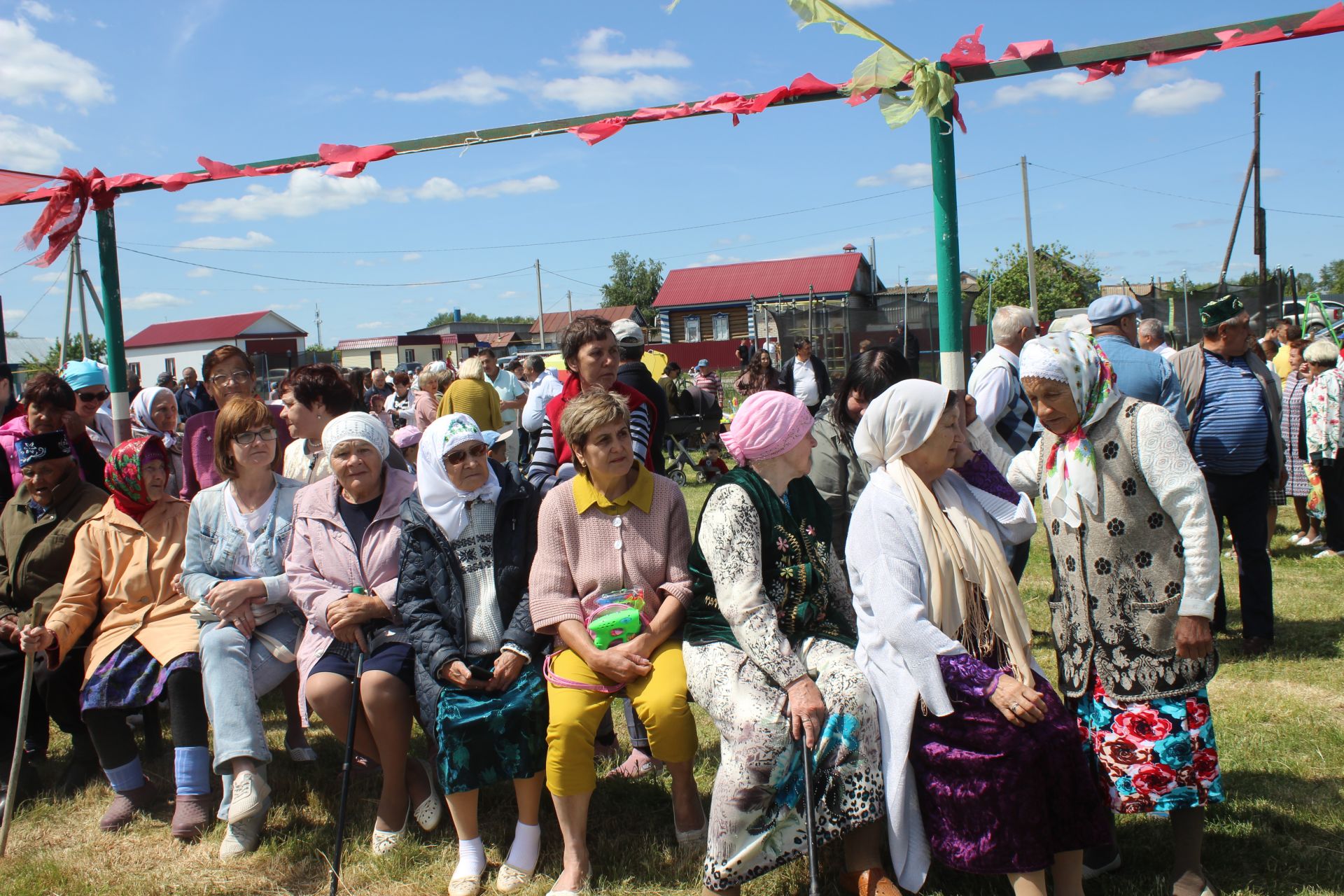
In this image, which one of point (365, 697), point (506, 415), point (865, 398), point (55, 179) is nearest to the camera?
point (365, 697)

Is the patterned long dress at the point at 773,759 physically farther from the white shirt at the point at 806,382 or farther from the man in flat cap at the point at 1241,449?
the white shirt at the point at 806,382

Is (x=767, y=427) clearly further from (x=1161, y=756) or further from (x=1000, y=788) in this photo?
(x=1161, y=756)

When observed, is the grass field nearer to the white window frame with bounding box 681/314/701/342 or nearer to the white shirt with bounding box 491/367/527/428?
the white shirt with bounding box 491/367/527/428

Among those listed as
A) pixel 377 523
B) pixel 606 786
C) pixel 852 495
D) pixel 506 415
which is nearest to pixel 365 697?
pixel 377 523

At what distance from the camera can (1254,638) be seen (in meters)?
5.30

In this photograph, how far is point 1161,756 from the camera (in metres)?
2.94

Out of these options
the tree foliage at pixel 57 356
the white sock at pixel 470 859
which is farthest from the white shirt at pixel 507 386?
the tree foliage at pixel 57 356

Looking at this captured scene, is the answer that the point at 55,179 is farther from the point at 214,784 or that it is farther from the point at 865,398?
the point at 865,398

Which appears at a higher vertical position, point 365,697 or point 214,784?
point 365,697

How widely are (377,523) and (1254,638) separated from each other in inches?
181

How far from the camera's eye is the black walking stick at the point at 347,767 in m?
3.47

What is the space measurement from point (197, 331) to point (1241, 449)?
6825 cm

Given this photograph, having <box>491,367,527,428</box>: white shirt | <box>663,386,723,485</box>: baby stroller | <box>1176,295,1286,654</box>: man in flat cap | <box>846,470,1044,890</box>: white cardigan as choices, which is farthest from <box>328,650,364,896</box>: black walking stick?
<box>663,386,723,485</box>: baby stroller

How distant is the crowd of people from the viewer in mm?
2848
